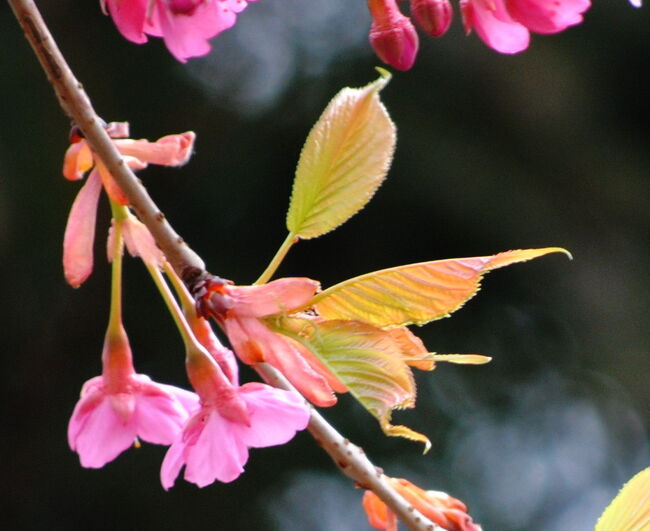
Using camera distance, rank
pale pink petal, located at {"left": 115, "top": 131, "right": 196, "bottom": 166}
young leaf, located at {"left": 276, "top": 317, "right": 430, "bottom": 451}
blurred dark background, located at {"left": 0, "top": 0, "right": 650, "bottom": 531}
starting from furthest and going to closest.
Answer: blurred dark background, located at {"left": 0, "top": 0, "right": 650, "bottom": 531}, pale pink petal, located at {"left": 115, "top": 131, "right": 196, "bottom": 166}, young leaf, located at {"left": 276, "top": 317, "right": 430, "bottom": 451}

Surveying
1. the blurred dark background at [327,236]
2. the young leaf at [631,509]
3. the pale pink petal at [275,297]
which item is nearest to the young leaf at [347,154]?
the pale pink petal at [275,297]

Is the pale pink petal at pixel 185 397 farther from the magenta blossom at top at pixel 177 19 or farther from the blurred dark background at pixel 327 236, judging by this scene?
→ the blurred dark background at pixel 327 236

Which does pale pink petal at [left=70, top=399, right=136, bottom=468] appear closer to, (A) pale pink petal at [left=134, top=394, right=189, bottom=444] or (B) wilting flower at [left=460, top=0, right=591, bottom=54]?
(A) pale pink petal at [left=134, top=394, right=189, bottom=444]

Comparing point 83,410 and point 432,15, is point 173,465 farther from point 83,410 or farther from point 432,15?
point 432,15

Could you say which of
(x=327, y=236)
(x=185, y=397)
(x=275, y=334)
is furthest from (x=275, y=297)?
(x=327, y=236)

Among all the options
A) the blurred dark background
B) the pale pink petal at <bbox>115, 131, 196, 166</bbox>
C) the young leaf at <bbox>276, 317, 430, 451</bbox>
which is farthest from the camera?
the blurred dark background

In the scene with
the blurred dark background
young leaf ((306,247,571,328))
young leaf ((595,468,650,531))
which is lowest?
the blurred dark background

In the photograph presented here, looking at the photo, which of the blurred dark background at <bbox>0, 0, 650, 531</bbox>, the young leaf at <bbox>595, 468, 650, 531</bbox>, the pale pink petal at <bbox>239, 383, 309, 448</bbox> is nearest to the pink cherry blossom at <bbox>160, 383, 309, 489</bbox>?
the pale pink petal at <bbox>239, 383, 309, 448</bbox>
